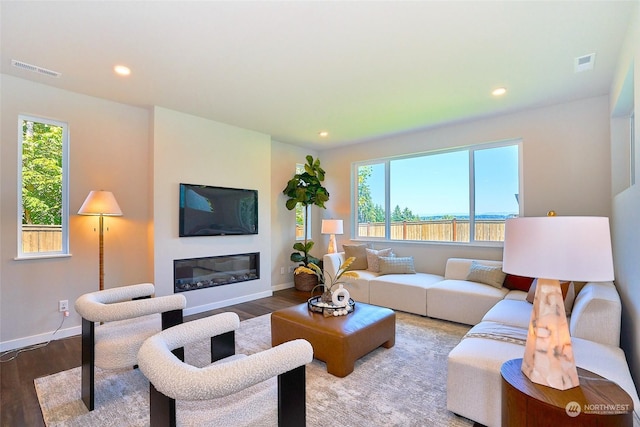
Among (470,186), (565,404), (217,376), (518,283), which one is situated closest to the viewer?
(217,376)

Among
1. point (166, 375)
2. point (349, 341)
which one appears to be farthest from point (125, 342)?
point (349, 341)

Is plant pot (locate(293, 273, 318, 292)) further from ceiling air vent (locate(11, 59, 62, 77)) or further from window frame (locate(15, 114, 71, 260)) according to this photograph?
ceiling air vent (locate(11, 59, 62, 77))

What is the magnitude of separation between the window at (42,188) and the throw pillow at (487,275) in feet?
16.1

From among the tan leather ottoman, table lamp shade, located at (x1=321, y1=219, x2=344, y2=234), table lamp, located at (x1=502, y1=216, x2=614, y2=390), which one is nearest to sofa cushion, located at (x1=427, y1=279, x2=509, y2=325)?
the tan leather ottoman

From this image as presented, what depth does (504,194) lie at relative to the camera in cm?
423

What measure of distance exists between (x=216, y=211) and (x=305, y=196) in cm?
168

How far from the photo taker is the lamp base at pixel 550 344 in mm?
1367

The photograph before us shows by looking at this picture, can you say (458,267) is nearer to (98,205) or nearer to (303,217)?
(303,217)

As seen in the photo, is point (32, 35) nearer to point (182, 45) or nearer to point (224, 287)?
point (182, 45)

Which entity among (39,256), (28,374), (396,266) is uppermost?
(39,256)

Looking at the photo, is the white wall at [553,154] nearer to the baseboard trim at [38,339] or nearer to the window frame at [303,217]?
the window frame at [303,217]

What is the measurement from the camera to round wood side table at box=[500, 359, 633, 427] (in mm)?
1202

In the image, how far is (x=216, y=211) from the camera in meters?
4.41

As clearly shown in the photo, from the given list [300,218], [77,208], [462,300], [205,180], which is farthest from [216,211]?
[462,300]
